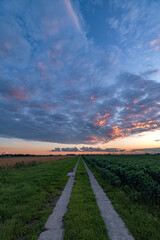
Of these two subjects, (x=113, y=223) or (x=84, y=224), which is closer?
(x=84, y=224)

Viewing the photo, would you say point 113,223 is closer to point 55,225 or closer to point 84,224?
point 84,224

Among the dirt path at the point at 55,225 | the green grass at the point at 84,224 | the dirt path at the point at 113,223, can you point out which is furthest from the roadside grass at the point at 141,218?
the dirt path at the point at 55,225

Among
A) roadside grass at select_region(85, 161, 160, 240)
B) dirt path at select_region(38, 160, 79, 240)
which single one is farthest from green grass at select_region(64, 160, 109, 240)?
roadside grass at select_region(85, 161, 160, 240)

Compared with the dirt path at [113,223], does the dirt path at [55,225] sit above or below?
above

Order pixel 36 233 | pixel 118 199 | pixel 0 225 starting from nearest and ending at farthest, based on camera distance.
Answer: pixel 36 233
pixel 0 225
pixel 118 199

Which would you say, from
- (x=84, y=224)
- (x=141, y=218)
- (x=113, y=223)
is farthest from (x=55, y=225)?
(x=141, y=218)

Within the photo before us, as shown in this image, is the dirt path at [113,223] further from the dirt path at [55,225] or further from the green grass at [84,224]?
the dirt path at [55,225]

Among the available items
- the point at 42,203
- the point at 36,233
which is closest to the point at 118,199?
the point at 42,203

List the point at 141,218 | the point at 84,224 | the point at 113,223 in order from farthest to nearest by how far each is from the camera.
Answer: the point at 141,218 < the point at 113,223 < the point at 84,224

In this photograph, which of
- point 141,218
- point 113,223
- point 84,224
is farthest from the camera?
point 141,218

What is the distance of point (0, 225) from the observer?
529cm

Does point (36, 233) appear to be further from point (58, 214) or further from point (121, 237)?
point (121, 237)

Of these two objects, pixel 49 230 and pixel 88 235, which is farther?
pixel 49 230

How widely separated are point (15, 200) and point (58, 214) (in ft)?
11.6
